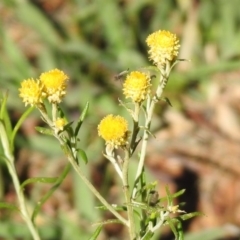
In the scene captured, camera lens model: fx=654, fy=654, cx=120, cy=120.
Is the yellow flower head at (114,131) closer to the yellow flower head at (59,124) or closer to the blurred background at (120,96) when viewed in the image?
the yellow flower head at (59,124)

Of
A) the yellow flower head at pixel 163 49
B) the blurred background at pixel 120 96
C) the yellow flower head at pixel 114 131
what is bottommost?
the yellow flower head at pixel 114 131

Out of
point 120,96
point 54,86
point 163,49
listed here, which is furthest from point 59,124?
point 120,96

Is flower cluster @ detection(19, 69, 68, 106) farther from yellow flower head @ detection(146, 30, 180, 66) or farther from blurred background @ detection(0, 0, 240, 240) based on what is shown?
blurred background @ detection(0, 0, 240, 240)

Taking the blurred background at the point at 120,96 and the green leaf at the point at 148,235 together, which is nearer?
the green leaf at the point at 148,235

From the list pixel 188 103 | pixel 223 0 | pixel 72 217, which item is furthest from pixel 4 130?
pixel 223 0

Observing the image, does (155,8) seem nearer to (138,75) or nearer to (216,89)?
(216,89)

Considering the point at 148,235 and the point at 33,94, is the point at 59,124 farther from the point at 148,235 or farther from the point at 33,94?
the point at 148,235

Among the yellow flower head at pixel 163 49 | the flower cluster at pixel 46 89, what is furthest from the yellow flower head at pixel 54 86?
the yellow flower head at pixel 163 49

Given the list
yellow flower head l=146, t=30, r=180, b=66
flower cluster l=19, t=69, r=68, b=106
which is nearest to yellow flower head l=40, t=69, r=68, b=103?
flower cluster l=19, t=69, r=68, b=106
